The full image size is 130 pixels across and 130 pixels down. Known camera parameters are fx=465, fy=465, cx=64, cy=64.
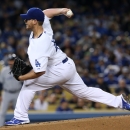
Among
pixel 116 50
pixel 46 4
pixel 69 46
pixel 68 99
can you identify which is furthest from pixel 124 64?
pixel 46 4

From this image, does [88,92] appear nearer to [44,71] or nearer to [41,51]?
[44,71]

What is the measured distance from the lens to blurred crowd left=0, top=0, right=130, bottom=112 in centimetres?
1137

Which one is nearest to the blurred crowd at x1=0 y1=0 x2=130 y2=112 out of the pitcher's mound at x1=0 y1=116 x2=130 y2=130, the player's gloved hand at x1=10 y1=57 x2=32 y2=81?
the player's gloved hand at x1=10 y1=57 x2=32 y2=81

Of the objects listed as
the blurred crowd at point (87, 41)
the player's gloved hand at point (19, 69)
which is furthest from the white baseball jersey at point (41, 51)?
the blurred crowd at point (87, 41)

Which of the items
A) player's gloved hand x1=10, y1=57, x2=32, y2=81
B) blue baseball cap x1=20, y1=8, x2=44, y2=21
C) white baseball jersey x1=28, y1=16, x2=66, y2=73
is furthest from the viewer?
player's gloved hand x1=10, y1=57, x2=32, y2=81

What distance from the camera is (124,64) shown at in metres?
13.5

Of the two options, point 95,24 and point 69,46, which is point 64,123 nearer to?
point 69,46

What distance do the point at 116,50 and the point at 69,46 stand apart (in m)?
1.60

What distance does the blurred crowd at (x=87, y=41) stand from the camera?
11.4 metres

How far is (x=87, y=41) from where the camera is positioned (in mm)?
14023

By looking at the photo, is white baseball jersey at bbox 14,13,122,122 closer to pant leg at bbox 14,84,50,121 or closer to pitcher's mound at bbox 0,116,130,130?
pant leg at bbox 14,84,50,121

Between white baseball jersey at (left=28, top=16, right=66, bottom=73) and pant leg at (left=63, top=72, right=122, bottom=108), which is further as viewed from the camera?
pant leg at (left=63, top=72, right=122, bottom=108)

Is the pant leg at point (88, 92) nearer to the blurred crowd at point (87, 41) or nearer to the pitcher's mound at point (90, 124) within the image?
the pitcher's mound at point (90, 124)

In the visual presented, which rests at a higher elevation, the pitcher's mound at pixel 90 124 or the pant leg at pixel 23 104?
the pant leg at pixel 23 104
